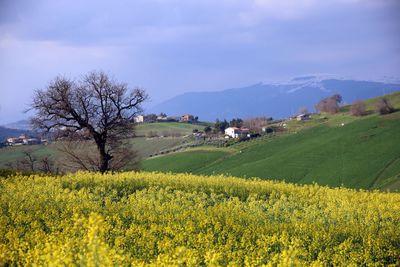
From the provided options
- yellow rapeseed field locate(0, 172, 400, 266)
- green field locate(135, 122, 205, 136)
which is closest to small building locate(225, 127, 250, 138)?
green field locate(135, 122, 205, 136)

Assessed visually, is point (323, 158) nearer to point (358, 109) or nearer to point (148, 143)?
point (358, 109)

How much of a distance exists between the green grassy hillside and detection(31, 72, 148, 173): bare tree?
31042 millimetres

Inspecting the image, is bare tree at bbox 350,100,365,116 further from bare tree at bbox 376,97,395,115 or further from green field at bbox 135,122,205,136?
green field at bbox 135,122,205,136

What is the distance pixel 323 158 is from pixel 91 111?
47795mm

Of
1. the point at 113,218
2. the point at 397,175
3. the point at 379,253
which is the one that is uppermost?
the point at 113,218

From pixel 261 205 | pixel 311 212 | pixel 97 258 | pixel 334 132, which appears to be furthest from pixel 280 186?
pixel 334 132

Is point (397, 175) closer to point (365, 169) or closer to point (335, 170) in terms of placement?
point (365, 169)

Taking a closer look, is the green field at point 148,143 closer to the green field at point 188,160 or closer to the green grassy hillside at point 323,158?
the green field at point 188,160

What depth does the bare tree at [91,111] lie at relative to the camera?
124 feet

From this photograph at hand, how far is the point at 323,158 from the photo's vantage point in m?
76.2

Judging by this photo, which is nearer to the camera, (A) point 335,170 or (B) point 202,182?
(B) point 202,182

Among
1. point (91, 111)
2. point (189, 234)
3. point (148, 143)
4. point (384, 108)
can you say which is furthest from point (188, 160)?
point (189, 234)

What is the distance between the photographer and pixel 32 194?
15.1 metres

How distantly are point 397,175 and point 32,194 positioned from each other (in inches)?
2014
